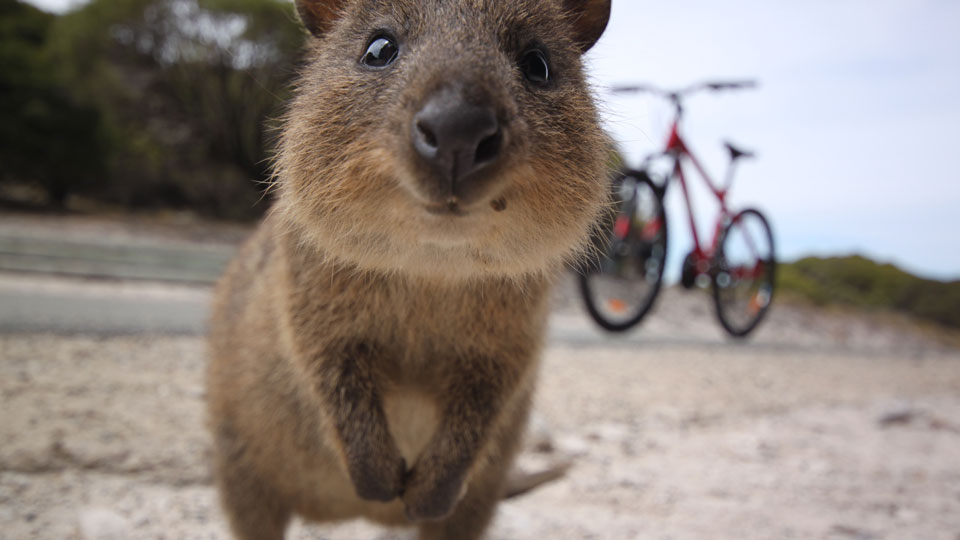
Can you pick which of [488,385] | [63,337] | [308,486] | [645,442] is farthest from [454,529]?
[63,337]

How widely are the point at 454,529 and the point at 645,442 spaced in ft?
9.00

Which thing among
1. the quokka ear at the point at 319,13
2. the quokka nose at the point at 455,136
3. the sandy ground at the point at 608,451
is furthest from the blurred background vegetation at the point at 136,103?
the quokka nose at the point at 455,136

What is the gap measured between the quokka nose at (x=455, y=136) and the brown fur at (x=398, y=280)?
45 millimetres

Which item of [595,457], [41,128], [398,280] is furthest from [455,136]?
[41,128]

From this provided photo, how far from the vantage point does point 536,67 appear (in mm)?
2156

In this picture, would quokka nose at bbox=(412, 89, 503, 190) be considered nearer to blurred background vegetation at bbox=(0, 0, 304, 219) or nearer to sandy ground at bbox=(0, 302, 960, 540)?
sandy ground at bbox=(0, 302, 960, 540)

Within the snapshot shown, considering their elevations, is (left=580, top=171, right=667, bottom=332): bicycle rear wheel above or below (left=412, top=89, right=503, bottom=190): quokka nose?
below

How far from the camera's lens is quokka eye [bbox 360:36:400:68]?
2.13 metres

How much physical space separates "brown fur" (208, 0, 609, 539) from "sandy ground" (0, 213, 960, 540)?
2.47 feet

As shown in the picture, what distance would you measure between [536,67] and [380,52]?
0.50m

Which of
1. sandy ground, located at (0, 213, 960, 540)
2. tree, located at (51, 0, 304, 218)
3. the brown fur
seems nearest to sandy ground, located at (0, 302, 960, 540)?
sandy ground, located at (0, 213, 960, 540)

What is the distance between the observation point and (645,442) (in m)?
5.63

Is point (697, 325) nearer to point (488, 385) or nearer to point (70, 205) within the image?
point (488, 385)

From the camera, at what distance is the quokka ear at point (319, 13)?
93.5 inches
